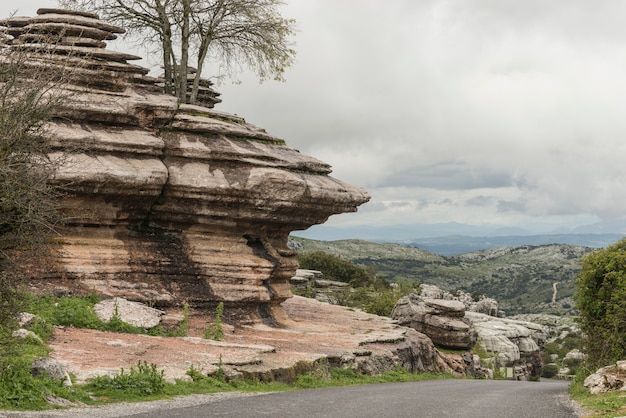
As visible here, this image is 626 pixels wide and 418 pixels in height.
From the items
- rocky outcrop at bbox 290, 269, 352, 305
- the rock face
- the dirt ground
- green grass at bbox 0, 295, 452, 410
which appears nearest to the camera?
green grass at bbox 0, 295, 452, 410

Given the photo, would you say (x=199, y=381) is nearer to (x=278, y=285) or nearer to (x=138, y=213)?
(x=138, y=213)

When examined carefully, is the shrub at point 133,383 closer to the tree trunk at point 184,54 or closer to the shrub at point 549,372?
the tree trunk at point 184,54

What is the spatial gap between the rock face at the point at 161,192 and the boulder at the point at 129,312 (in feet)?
3.55

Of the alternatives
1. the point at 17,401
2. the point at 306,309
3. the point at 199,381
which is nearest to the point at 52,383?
the point at 17,401

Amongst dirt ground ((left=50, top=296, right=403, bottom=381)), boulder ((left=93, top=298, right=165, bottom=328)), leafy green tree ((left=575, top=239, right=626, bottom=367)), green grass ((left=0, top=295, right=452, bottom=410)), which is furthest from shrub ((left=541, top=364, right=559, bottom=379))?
boulder ((left=93, top=298, right=165, bottom=328))

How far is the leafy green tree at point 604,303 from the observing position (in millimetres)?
22484

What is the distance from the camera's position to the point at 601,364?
23344 millimetres

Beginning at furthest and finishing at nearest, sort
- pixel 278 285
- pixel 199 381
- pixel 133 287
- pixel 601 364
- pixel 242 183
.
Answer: pixel 278 285 → pixel 242 183 → pixel 133 287 → pixel 601 364 → pixel 199 381

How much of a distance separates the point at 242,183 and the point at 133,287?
6014mm

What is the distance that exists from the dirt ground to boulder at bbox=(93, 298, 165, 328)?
134cm

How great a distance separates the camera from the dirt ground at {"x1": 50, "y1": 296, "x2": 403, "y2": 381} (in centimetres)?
1888

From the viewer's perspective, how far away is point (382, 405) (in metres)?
16.4

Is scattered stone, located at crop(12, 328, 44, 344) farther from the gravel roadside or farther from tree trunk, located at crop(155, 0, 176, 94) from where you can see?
tree trunk, located at crop(155, 0, 176, 94)

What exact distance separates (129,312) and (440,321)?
23259 mm
